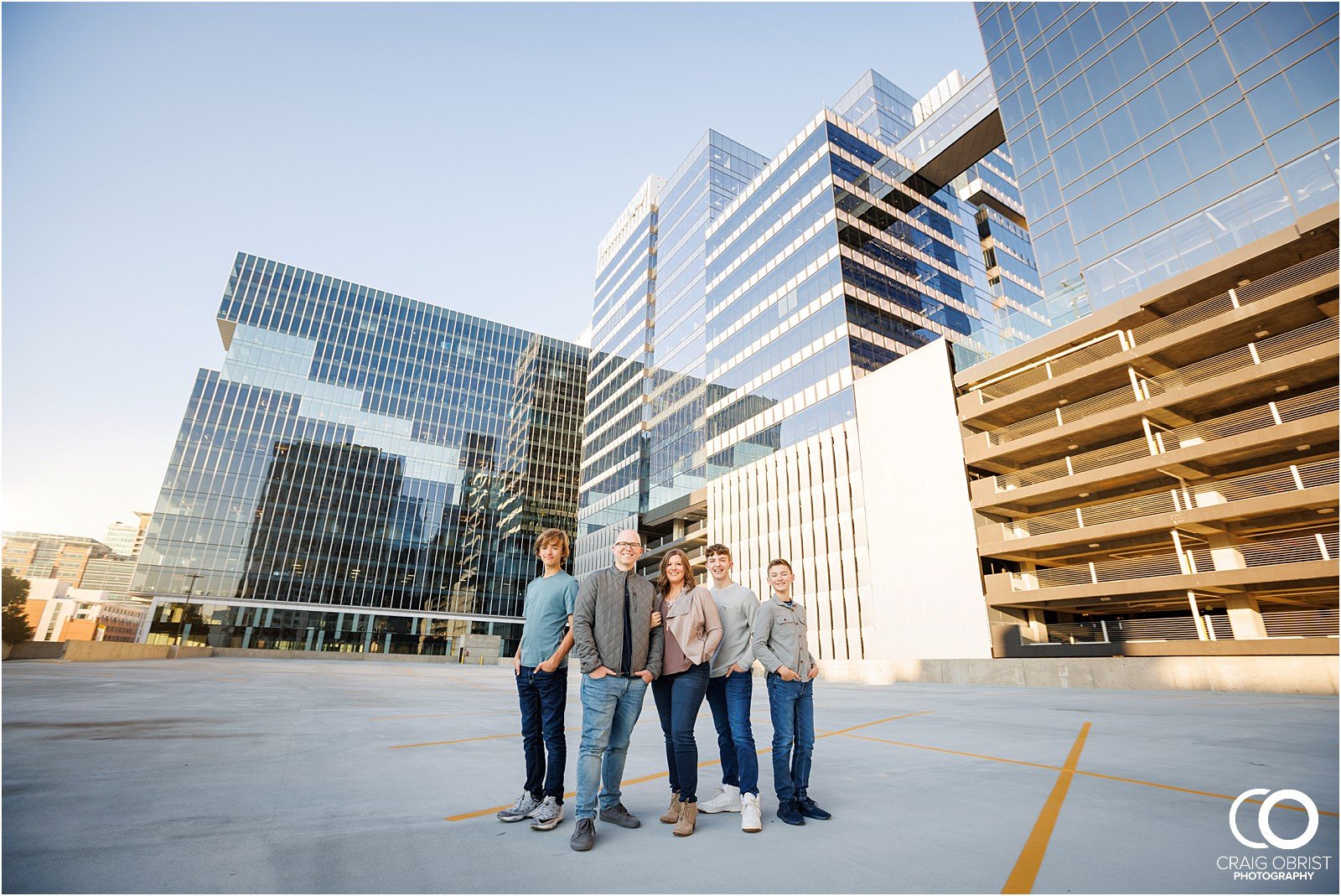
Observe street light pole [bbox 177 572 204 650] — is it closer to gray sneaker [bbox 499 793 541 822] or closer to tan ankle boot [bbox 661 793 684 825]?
gray sneaker [bbox 499 793 541 822]

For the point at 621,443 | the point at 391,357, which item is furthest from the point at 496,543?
the point at 391,357

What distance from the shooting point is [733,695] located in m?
4.79

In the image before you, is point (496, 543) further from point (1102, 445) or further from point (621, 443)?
point (1102, 445)

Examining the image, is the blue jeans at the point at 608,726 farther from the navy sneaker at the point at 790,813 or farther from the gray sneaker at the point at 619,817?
the navy sneaker at the point at 790,813

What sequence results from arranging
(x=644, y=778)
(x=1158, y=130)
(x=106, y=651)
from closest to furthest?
(x=644, y=778), (x=1158, y=130), (x=106, y=651)

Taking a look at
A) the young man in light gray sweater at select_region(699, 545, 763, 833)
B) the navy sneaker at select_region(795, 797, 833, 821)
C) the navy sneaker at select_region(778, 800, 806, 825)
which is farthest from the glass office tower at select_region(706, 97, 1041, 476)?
the navy sneaker at select_region(778, 800, 806, 825)

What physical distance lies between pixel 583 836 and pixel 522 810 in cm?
76

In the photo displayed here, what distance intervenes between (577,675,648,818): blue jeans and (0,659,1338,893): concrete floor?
1.12ft

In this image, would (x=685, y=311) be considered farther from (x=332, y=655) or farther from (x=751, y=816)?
(x=751, y=816)

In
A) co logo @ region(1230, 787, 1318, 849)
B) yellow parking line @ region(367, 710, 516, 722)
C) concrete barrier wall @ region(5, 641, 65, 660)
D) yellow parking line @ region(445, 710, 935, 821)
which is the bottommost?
yellow parking line @ region(367, 710, 516, 722)

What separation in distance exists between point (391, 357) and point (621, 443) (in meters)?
34.0

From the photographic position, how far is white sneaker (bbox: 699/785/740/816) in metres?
4.62

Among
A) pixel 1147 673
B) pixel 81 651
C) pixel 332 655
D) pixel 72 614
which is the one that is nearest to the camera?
pixel 1147 673

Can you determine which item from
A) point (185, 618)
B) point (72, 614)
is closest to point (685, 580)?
point (185, 618)
